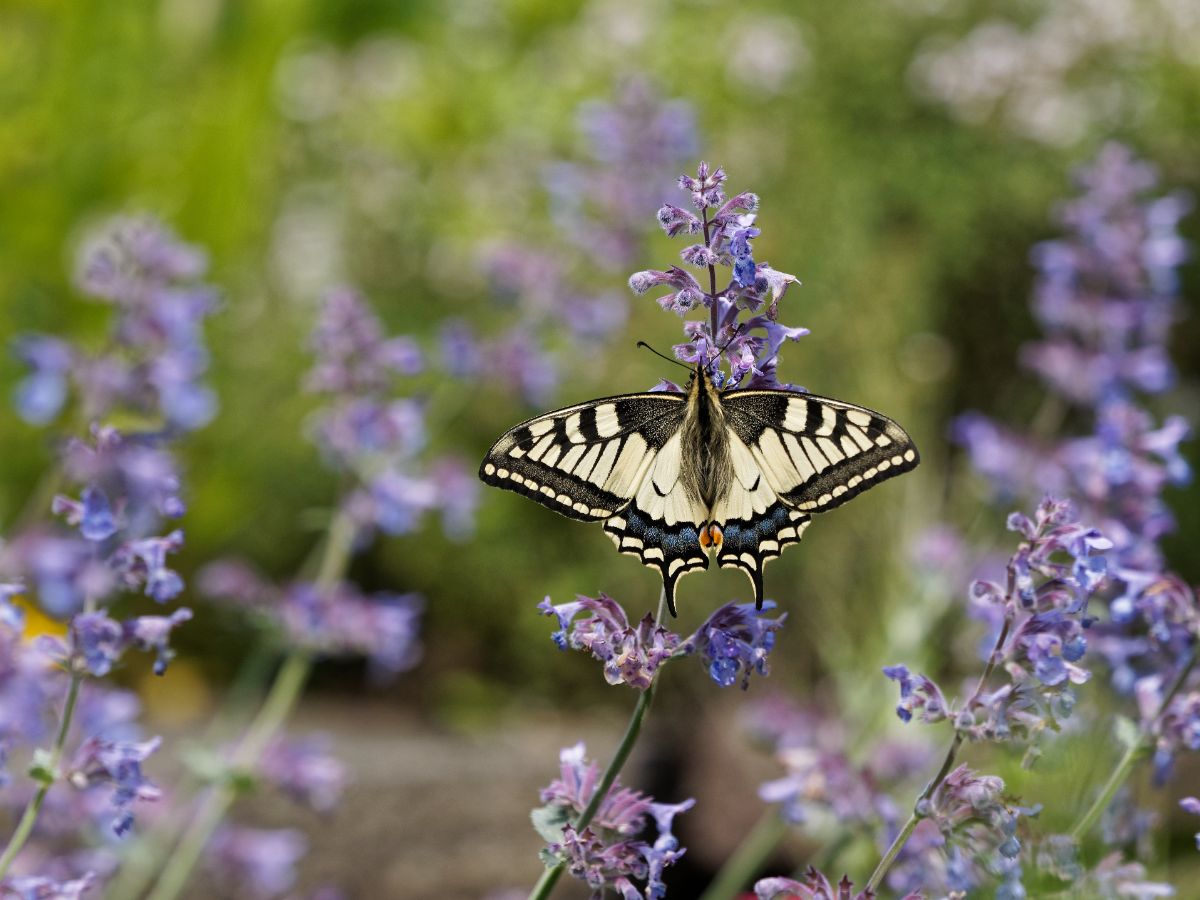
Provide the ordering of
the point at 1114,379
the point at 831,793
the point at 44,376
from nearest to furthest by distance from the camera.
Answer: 1. the point at 831,793
2. the point at 44,376
3. the point at 1114,379

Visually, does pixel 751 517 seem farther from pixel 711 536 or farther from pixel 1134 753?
pixel 1134 753

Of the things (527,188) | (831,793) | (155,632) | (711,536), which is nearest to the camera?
(155,632)

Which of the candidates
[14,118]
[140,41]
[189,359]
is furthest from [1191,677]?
[140,41]

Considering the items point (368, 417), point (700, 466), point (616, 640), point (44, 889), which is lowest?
point (44, 889)

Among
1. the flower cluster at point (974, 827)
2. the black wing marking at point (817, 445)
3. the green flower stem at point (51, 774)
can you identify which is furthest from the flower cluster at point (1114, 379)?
the green flower stem at point (51, 774)

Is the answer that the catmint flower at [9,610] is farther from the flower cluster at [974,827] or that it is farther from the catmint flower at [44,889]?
the flower cluster at [974,827]

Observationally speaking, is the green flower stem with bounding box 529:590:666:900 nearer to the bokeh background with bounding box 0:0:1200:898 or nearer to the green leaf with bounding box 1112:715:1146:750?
the green leaf with bounding box 1112:715:1146:750

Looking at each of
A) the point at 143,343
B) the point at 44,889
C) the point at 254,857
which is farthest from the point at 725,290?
the point at 254,857

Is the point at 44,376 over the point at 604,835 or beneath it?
over
